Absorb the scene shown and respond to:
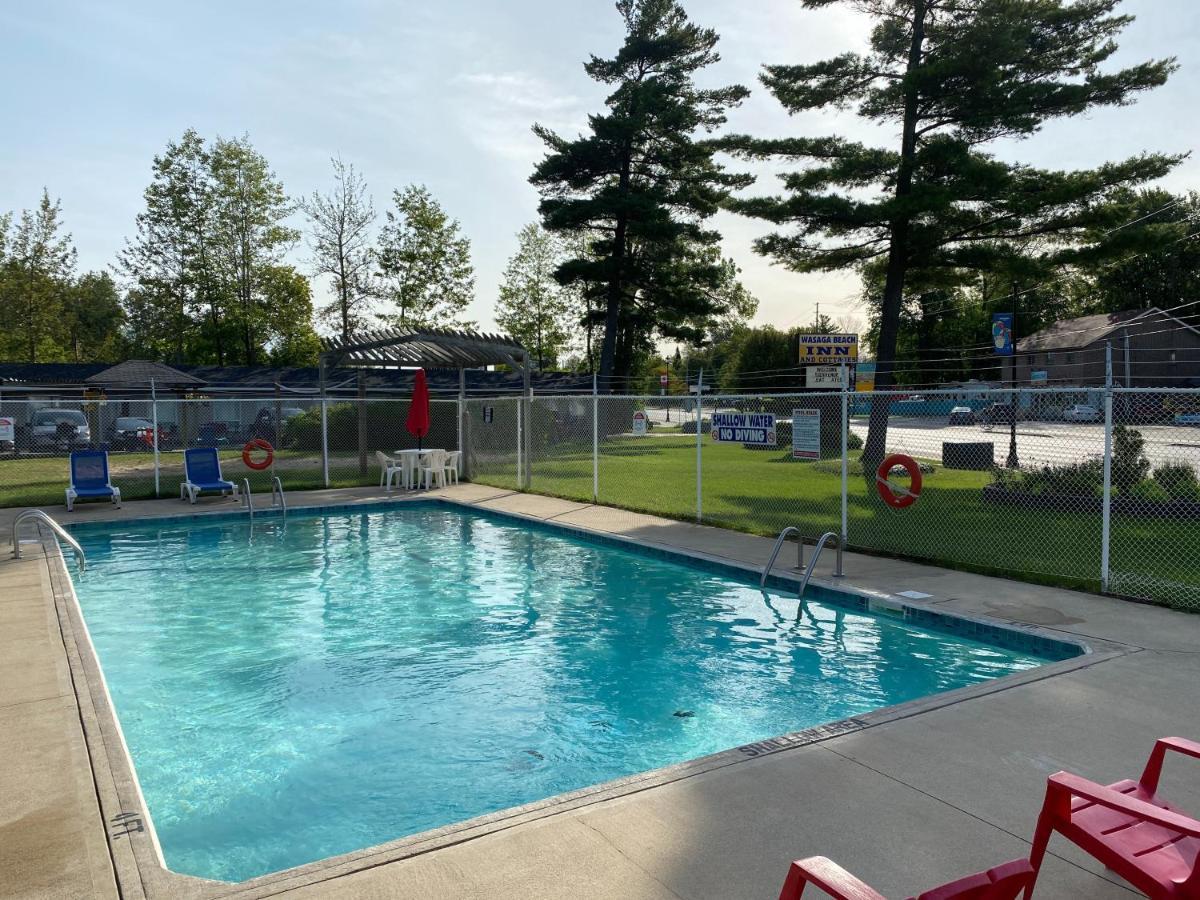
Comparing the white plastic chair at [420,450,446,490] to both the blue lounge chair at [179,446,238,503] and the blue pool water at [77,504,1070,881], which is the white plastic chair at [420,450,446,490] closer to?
the blue lounge chair at [179,446,238,503]

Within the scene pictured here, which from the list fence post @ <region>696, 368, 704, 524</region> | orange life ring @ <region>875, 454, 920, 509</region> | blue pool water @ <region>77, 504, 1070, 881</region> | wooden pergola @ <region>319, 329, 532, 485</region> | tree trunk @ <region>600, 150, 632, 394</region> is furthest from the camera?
tree trunk @ <region>600, 150, 632, 394</region>

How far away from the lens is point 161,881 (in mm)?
3248

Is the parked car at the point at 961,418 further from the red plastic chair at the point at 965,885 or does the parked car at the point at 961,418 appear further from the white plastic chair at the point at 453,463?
the red plastic chair at the point at 965,885

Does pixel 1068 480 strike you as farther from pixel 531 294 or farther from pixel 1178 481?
pixel 531 294

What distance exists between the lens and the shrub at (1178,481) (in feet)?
44.2

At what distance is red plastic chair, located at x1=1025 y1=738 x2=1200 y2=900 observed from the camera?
2627 millimetres

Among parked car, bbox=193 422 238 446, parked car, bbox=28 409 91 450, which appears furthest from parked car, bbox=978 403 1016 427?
parked car, bbox=28 409 91 450

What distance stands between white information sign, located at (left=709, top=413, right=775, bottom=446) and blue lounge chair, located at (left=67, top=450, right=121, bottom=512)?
11.2 metres

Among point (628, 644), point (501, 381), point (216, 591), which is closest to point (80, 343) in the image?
point (501, 381)

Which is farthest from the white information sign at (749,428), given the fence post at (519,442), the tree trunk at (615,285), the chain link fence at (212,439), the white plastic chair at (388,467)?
the tree trunk at (615,285)

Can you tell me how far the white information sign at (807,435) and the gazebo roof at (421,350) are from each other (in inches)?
344

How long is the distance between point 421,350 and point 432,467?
3.06 m

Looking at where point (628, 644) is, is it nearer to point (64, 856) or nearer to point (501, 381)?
point (64, 856)

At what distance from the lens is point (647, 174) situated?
33438mm
